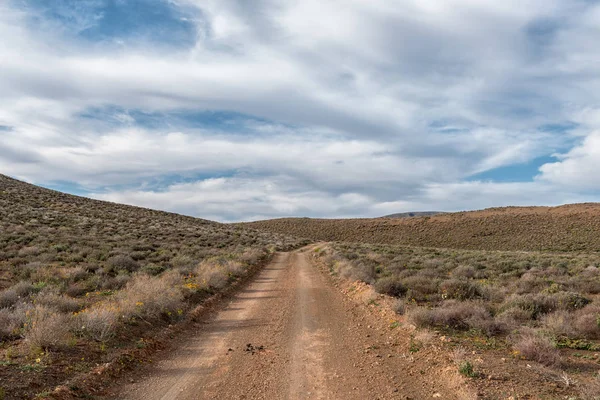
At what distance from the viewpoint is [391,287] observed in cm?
1422

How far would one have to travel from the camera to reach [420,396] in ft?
20.4

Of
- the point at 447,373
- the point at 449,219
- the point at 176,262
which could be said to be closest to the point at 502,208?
the point at 449,219

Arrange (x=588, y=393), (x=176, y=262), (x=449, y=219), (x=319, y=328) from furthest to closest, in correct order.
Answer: (x=449, y=219), (x=176, y=262), (x=319, y=328), (x=588, y=393)

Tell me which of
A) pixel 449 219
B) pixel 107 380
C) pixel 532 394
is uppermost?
pixel 449 219

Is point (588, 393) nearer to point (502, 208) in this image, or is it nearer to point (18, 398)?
point (18, 398)

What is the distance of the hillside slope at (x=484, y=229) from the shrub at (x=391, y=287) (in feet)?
165

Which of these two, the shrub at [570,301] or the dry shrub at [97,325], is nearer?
the dry shrub at [97,325]

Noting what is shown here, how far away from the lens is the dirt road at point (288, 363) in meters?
6.39

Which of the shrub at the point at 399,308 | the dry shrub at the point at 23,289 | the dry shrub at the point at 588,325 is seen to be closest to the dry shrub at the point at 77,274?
the dry shrub at the point at 23,289

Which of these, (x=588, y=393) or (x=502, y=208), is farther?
(x=502, y=208)

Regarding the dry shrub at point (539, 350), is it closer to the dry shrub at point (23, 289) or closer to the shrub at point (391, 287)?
the shrub at point (391, 287)

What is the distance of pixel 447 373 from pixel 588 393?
209 cm

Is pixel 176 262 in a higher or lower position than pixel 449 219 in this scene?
lower

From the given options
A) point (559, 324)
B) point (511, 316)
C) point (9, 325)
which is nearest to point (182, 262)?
point (9, 325)
